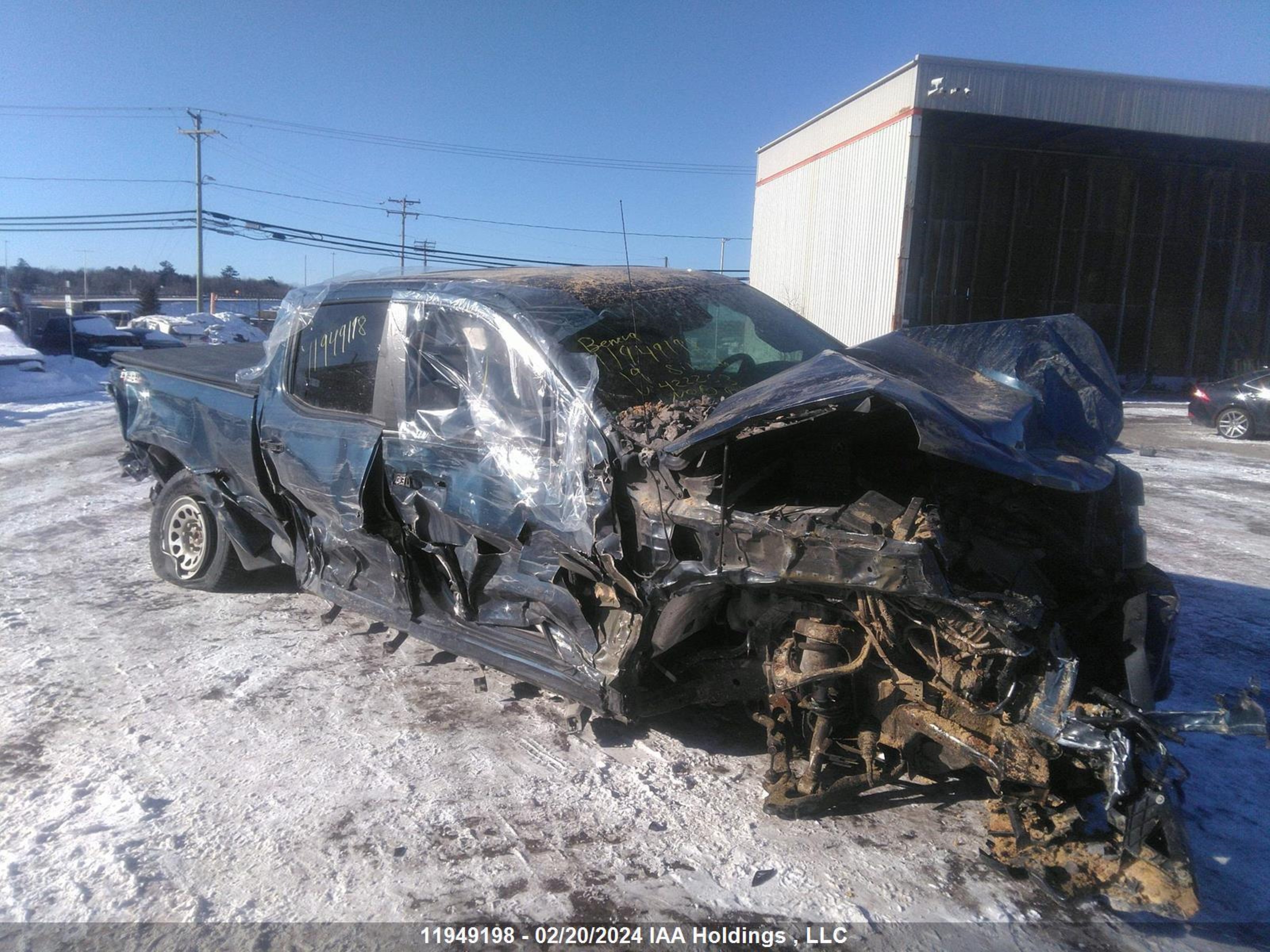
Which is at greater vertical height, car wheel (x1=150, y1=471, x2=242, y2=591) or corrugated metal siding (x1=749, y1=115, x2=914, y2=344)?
corrugated metal siding (x1=749, y1=115, x2=914, y2=344)

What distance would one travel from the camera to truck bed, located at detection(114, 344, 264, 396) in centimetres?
498

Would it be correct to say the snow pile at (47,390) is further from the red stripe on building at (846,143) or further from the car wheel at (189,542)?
the red stripe on building at (846,143)

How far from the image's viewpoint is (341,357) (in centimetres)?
440

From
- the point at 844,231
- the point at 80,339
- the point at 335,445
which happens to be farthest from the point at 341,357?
the point at 80,339

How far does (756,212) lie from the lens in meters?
28.3

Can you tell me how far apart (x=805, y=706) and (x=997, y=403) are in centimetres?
126

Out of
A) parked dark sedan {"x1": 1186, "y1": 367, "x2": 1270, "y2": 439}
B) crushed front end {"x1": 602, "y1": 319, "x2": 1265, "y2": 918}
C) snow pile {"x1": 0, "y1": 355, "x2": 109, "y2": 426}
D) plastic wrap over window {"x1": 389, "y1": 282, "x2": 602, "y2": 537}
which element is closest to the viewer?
crushed front end {"x1": 602, "y1": 319, "x2": 1265, "y2": 918}

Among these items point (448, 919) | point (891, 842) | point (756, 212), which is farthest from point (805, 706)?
point (756, 212)

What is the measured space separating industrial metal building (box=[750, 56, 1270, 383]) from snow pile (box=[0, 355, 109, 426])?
1683 centimetres

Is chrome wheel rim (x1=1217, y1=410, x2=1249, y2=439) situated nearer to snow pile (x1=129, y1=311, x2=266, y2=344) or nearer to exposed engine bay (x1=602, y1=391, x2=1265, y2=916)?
exposed engine bay (x1=602, y1=391, x2=1265, y2=916)

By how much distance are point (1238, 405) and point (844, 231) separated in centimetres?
1104

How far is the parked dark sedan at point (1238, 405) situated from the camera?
1353 centimetres

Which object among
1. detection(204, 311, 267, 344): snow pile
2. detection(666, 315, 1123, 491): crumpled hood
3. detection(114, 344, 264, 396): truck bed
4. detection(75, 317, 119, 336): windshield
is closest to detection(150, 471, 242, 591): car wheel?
detection(114, 344, 264, 396): truck bed

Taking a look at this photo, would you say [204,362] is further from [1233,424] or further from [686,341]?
[1233,424]
